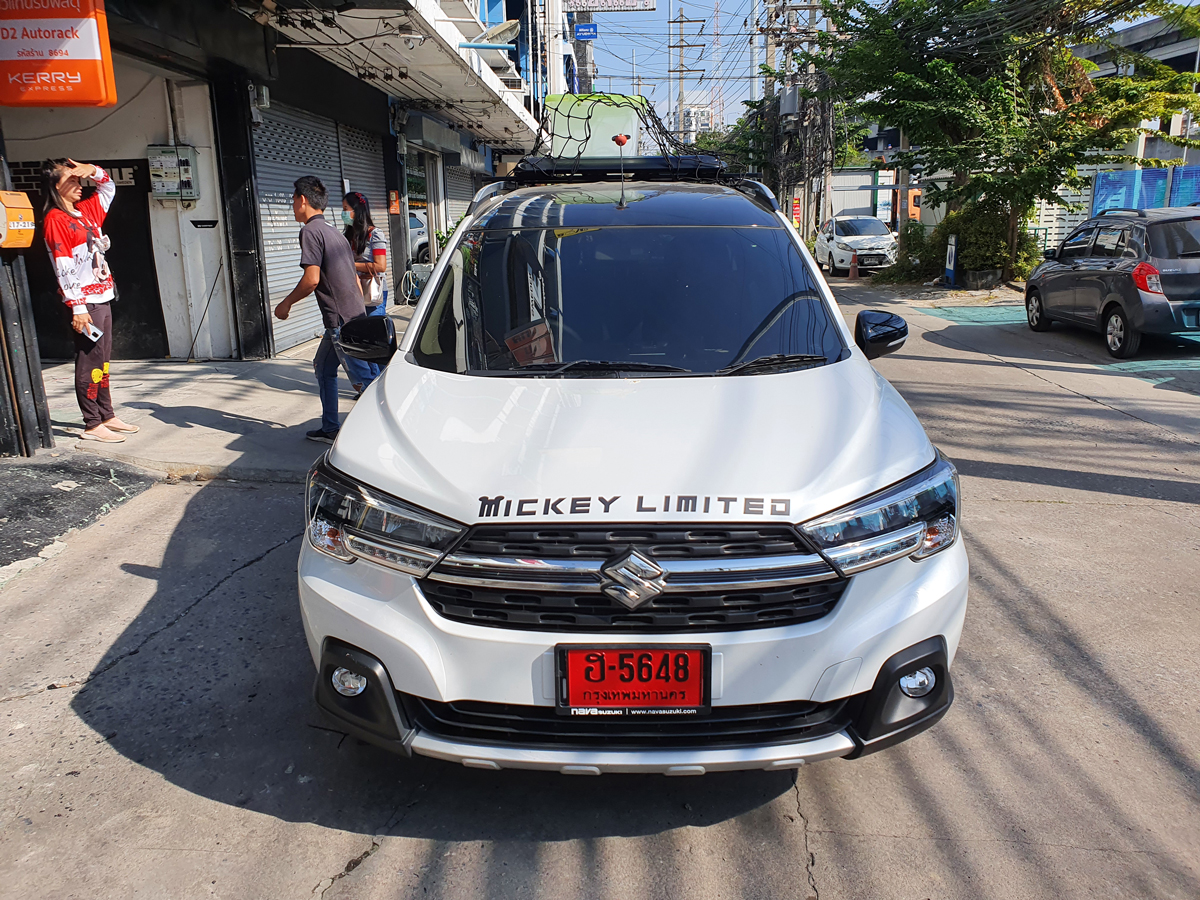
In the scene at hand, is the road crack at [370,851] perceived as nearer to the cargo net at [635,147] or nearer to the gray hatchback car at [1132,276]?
the cargo net at [635,147]

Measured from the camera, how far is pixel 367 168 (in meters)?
14.9

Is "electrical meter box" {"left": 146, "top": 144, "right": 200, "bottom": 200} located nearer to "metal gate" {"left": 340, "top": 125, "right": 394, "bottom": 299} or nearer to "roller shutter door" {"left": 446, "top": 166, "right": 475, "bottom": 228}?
"metal gate" {"left": 340, "top": 125, "right": 394, "bottom": 299}

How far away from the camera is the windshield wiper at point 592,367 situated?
3.18m

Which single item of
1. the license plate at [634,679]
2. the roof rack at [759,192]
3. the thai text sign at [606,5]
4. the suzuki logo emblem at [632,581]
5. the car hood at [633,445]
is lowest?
the license plate at [634,679]

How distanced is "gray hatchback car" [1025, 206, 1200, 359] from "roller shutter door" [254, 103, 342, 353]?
927 cm

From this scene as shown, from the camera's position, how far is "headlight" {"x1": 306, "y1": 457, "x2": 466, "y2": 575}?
2.38 m

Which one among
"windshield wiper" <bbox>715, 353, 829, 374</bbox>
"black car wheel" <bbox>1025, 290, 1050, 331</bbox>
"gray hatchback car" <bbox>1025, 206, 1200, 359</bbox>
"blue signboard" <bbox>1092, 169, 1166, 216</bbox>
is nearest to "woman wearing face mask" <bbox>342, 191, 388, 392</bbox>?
"windshield wiper" <bbox>715, 353, 829, 374</bbox>

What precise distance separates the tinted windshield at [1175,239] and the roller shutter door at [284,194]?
373 inches

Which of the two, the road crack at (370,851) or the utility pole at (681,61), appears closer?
the road crack at (370,851)

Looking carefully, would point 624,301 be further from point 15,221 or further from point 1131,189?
point 1131,189

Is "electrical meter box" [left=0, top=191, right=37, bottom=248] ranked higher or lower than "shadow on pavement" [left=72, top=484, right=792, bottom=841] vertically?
higher

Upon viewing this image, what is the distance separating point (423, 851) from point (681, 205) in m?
2.82

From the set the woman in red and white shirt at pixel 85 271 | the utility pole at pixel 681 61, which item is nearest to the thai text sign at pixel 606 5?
the utility pole at pixel 681 61

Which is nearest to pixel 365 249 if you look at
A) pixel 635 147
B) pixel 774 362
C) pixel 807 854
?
pixel 774 362
